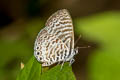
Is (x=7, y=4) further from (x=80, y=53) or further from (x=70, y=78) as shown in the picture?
(x=70, y=78)

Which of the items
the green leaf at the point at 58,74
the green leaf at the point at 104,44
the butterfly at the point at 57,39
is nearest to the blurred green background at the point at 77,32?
the green leaf at the point at 104,44

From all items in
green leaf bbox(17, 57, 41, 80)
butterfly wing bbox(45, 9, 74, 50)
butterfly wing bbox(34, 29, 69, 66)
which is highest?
butterfly wing bbox(45, 9, 74, 50)

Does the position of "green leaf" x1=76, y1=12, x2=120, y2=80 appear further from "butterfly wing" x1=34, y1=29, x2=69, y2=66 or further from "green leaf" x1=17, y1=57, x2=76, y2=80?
"green leaf" x1=17, y1=57, x2=76, y2=80

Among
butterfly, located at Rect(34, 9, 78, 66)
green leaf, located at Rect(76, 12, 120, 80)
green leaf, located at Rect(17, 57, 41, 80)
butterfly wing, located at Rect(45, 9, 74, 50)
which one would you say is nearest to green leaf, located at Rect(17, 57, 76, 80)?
green leaf, located at Rect(17, 57, 41, 80)

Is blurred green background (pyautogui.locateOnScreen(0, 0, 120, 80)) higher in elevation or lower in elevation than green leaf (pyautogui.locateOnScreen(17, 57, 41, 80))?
lower

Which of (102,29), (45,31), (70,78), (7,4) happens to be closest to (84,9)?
(7,4)

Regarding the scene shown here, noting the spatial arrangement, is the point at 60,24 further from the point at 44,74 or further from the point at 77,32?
the point at 77,32

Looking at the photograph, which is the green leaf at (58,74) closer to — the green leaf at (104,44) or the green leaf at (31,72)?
the green leaf at (31,72)

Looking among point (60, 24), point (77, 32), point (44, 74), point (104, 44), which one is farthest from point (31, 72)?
point (77, 32)
